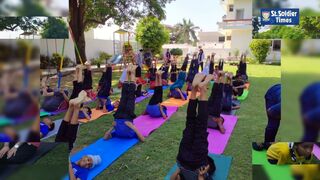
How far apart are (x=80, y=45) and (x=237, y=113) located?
3805 millimetres

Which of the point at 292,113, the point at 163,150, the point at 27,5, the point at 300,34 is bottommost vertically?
the point at 163,150

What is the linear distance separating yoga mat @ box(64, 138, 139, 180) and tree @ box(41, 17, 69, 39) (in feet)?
6.04

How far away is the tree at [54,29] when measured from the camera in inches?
88.1

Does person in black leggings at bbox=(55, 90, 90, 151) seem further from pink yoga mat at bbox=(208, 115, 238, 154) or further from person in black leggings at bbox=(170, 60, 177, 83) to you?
person in black leggings at bbox=(170, 60, 177, 83)

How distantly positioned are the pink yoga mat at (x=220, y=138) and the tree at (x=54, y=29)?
2.79 m

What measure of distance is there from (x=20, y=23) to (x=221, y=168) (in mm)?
2844

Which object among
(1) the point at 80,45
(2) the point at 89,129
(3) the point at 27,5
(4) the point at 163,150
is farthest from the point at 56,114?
(3) the point at 27,5

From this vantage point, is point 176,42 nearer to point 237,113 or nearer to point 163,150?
point 237,113

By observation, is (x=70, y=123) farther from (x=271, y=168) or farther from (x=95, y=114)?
(x=95, y=114)

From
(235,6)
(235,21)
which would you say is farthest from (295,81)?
(235,21)

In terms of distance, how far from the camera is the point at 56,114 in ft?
20.1

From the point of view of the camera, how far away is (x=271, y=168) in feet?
10.2

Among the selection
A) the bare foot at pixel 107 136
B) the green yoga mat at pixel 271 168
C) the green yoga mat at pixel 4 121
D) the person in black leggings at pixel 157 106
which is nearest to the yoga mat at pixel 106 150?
the bare foot at pixel 107 136

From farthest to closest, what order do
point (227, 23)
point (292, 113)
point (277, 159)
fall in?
point (227, 23) → point (277, 159) → point (292, 113)
